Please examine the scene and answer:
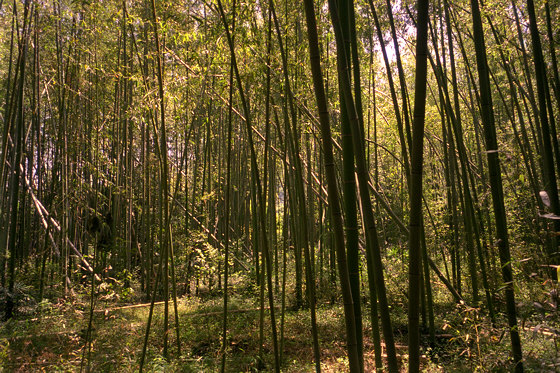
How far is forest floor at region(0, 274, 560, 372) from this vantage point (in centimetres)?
287

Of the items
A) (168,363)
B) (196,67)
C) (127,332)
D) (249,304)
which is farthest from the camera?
(249,304)

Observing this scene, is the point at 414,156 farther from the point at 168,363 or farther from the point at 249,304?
the point at 249,304

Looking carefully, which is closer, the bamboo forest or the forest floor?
the bamboo forest

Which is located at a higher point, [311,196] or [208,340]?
[311,196]

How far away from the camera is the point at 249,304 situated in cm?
489

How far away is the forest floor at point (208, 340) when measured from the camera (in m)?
2.87

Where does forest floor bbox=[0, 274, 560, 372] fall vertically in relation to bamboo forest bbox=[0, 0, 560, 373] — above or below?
below

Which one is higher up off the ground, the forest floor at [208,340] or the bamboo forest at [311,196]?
the bamboo forest at [311,196]

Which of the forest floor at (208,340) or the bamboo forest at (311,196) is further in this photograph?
the forest floor at (208,340)

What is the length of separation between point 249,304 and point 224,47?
308cm

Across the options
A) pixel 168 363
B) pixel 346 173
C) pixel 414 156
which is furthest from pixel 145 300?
pixel 414 156

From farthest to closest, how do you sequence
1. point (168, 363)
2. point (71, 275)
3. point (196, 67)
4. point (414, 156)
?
1. point (71, 275)
2. point (196, 67)
3. point (168, 363)
4. point (414, 156)

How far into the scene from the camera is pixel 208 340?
3881 mm

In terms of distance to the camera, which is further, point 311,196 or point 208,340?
point 311,196
